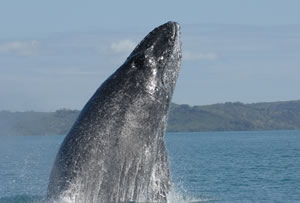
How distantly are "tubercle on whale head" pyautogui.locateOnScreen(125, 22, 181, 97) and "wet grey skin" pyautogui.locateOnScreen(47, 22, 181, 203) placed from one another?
2 cm

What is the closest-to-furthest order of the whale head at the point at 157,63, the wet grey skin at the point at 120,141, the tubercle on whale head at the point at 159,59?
the wet grey skin at the point at 120,141, the whale head at the point at 157,63, the tubercle on whale head at the point at 159,59

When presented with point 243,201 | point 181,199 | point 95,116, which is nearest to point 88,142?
point 95,116

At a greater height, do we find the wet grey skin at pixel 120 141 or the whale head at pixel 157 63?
the whale head at pixel 157 63

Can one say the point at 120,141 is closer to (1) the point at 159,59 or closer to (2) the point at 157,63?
(2) the point at 157,63

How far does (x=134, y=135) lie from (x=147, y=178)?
115cm

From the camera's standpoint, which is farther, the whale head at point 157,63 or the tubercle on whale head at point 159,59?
the tubercle on whale head at point 159,59

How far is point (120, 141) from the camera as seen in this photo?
16172mm

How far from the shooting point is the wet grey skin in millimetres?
15961

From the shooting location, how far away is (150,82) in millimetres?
17188

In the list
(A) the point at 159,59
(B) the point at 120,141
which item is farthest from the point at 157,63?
(B) the point at 120,141

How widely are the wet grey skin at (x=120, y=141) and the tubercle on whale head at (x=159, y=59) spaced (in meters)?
0.02

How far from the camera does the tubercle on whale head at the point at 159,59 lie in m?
17.3

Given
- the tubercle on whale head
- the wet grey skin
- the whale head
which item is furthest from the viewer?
the tubercle on whale head

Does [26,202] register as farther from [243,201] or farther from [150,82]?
[243,201]
